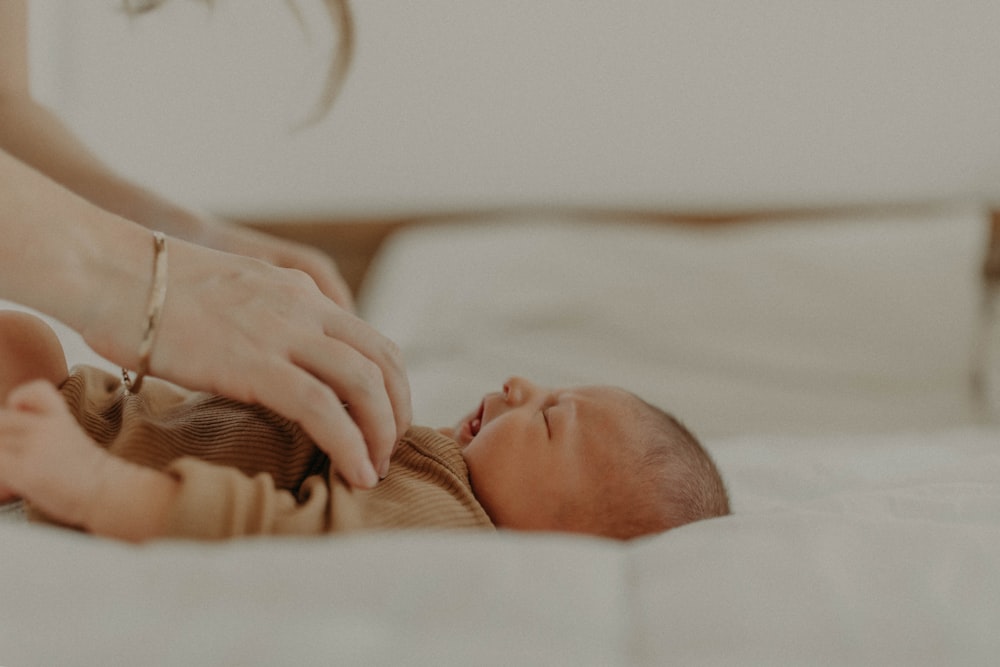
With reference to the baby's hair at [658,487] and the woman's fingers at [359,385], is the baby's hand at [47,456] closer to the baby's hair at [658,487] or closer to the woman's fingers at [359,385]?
the woman's fingers at [359,385]

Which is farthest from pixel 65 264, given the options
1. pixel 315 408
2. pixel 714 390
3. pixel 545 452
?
pixel 714 390

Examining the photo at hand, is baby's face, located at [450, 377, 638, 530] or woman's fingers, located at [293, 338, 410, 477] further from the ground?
woman's fingers, located at [293, 338, 410, 477]

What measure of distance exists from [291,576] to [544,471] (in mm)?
351

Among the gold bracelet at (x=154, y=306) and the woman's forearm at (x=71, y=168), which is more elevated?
the woman's forearm at (x=71, y=168)

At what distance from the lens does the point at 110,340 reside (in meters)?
0.60

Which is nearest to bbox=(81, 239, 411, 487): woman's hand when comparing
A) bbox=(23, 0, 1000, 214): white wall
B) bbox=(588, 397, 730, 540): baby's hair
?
bbox=(588, 397, 730, 540): baby's hair

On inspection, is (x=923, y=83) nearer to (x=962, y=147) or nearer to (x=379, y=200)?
(x=962, y=147)

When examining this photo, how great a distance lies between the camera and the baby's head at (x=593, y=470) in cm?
76

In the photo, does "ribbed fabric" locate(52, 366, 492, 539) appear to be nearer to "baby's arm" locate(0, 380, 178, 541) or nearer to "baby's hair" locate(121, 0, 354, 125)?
"baby's arm" locate(0, 380, 178, 541)

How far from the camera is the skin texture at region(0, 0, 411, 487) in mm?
590

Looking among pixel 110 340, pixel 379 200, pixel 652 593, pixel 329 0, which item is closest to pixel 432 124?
pixel 379 200

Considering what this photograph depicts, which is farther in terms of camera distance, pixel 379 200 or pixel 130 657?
pixel 379 200

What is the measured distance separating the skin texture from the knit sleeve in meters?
0.04

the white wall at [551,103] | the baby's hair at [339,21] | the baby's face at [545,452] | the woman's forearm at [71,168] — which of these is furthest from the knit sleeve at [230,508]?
the white wall at [551,103]
